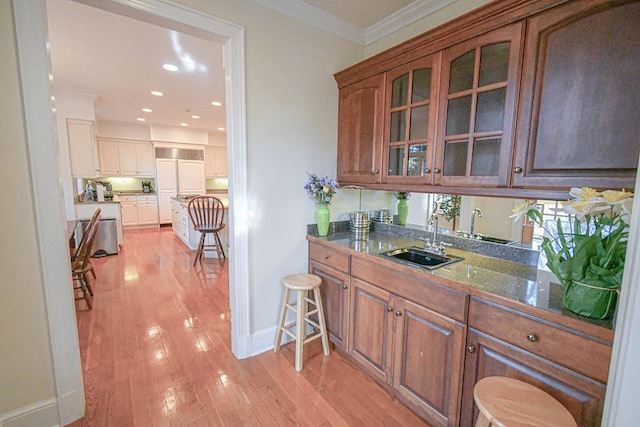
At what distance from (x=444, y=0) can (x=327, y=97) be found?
40.7 inches

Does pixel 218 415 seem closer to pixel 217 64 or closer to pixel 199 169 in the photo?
pixel 217 64

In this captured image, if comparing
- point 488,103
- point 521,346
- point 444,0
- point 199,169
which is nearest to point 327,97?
point 444,0

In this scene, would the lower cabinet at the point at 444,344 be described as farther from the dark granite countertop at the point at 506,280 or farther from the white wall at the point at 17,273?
the white wall at the point at 17,273

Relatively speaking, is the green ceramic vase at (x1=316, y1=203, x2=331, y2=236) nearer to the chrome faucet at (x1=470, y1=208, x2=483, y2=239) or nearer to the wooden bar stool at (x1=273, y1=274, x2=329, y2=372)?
the wooden bar stool at (x1=273, y1=274, x2=329, y2=372)

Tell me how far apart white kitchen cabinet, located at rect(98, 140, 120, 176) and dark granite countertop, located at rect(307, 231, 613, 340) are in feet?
23.8

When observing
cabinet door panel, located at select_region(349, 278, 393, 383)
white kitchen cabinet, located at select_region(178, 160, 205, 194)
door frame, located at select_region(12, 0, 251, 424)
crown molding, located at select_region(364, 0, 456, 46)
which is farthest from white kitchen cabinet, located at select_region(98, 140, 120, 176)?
cabinet door panel, located at select_region(349, 278, 393, 383)

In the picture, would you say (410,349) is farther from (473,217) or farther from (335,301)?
(473,217)

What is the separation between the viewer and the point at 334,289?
7.20 feet

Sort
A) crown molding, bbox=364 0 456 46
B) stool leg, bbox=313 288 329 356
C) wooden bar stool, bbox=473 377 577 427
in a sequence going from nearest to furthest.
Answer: wooden bar stool, bbox=473 377 577 427, crown molding, bbox=364 0 456 46, stool leg, bbox=313 288 329 356

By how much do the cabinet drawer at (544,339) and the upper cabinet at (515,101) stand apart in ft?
1.86

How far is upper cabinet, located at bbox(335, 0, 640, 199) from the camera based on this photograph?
109 centimetres

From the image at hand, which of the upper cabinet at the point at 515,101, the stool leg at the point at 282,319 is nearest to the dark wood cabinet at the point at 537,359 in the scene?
the upper cabinet at the point at 515,101

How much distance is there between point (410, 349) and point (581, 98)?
1.45 meters

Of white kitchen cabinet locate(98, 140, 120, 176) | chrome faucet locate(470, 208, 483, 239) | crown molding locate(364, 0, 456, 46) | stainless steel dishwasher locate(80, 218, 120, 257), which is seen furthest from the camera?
white kitchen cabinet locate(98, 140, 120, 176)
